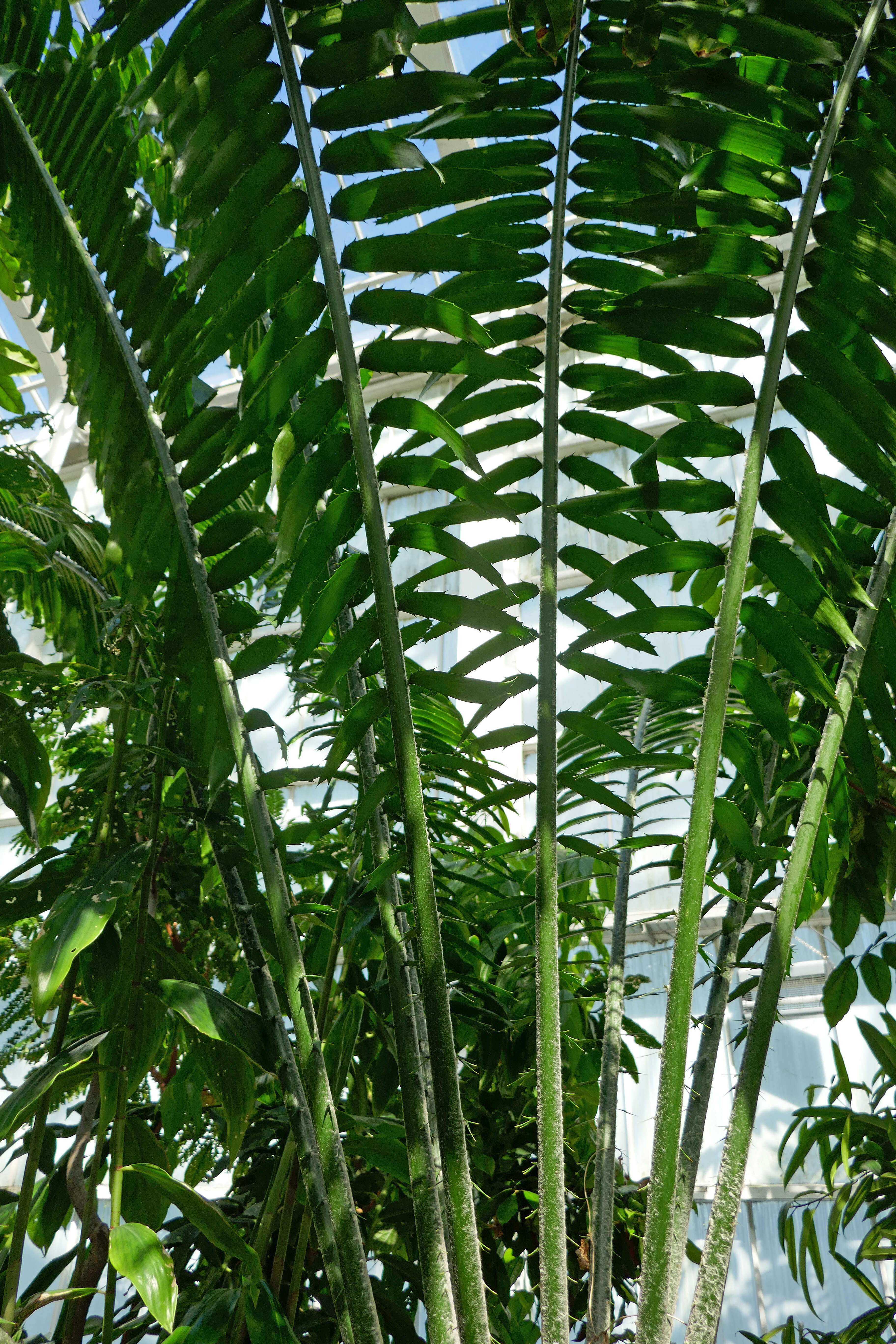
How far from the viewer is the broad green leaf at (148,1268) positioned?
0.90 meters

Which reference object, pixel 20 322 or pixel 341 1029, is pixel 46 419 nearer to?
pixel 341 1029

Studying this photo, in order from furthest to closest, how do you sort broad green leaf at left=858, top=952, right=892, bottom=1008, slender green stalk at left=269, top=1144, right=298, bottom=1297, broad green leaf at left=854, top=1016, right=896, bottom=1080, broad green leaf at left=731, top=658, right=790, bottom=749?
broad green leaf at left=854, top=1016, right=896, bottom=1080, broad green leaf at left=858, top=952, right=892, bottom=1008, slender green stalk at left=269, top=1144, right=298, bottom=1297, broad green leaf at left=731, top=658, right=790, bottom=749

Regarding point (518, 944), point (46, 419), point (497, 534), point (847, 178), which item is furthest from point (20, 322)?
point (847, 178)

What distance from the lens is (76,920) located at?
1.01 metres

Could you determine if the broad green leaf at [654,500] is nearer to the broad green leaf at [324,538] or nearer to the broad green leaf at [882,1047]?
the broad green leaf at [324,538]

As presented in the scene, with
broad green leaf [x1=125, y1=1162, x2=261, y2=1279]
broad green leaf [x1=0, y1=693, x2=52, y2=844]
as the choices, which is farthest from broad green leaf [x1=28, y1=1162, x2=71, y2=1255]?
broad green leaf [x1=0, y1=693, x2=52, y2=844]

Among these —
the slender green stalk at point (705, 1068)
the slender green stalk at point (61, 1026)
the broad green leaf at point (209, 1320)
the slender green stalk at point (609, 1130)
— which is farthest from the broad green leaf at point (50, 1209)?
the slender green stalk at point (705, 1068)

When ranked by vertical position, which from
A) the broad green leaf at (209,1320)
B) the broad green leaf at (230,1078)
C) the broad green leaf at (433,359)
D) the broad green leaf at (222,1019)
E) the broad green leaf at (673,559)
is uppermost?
the broad green leaf at (433,359)

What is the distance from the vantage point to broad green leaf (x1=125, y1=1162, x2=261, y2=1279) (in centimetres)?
98

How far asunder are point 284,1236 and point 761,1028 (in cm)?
77

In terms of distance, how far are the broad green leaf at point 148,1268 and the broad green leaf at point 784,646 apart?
0.83m

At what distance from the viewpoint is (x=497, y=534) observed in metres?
5.89

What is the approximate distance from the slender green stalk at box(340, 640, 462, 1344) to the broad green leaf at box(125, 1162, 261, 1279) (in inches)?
7.0

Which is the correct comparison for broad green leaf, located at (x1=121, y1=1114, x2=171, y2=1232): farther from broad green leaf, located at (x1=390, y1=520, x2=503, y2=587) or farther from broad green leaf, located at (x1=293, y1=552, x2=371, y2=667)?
broad green leaf, located at (x1=390, y1=520, x2=503, y2=587)
